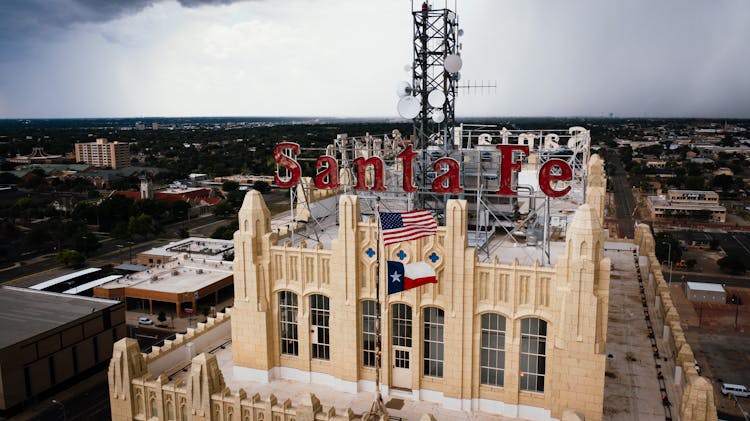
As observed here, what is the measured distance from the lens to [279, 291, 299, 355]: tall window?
32.3 m

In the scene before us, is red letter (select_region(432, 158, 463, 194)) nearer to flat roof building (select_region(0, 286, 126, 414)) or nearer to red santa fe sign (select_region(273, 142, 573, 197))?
red santa fe sign (select_region(273, 142, 573, 197))

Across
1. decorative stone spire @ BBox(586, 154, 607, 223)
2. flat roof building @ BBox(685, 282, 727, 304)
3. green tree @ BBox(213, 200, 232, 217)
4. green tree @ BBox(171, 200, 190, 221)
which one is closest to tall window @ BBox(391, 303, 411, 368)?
decorative stone spire @ BBox(586, 154, 607, 223)

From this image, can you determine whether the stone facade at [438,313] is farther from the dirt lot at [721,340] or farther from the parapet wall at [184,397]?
the dirt lot at [721,340]

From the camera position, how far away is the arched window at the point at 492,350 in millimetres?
28219

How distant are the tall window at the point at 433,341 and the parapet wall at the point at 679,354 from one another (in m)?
11.7

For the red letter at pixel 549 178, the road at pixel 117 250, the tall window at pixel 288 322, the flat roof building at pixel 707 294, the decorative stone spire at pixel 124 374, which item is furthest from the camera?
the road at pixel 117 250

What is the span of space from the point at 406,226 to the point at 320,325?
894cm

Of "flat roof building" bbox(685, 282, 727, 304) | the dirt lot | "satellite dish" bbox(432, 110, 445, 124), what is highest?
"satellite dish" bbox(432, 110, 445, 124)

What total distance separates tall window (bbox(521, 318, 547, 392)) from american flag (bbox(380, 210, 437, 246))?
262 inches

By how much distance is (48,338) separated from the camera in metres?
72.3

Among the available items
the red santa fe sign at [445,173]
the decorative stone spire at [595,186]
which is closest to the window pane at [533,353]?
the red santa fe sign at [445,173]

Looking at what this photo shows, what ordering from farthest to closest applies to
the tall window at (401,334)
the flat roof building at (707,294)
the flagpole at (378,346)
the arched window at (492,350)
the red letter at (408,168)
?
the flat roof building at (707,294)
the red letter at (408,168)
the tall window at (401,334)
the arched window at (492,350)
the flagpole at (378,346)

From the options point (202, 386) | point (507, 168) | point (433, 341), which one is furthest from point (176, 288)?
point (507, 168)

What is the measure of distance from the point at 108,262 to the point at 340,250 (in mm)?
123254
